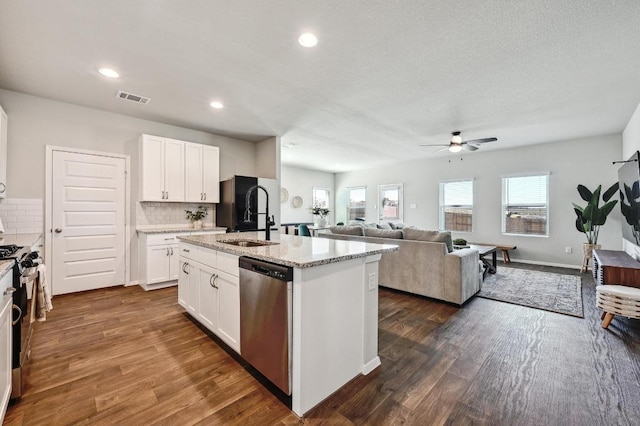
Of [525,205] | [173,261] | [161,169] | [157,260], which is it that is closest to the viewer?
[157,260]

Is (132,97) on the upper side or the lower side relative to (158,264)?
upper

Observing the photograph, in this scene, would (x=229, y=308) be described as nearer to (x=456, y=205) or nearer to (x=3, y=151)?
(x=3, y=151)

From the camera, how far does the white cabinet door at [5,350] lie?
1.43 metres

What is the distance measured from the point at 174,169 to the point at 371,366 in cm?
413

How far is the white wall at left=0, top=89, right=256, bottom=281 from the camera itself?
3.51 m

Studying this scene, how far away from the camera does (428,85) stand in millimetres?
3248

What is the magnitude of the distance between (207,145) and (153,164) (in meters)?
1.02

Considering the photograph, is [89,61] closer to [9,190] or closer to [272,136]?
[9,190]

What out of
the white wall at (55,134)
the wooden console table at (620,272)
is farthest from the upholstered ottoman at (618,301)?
the white wall at (55,134)

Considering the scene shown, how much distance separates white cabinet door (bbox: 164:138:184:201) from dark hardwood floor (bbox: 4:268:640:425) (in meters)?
2.04

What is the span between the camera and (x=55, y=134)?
375 centimetres

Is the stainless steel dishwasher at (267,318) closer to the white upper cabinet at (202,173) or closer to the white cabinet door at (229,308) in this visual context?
the white cabinet door at (229,308)

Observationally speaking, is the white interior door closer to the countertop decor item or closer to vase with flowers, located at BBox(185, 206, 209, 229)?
vase with flowers, located at BBox(185, 206, 209, 229)

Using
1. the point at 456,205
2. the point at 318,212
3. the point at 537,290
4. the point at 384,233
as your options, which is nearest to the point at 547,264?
the point at 456,205
